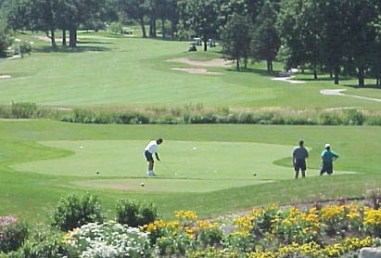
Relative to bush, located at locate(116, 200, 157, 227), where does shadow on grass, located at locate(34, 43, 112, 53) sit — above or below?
below

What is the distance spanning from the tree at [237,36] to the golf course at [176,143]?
228cm

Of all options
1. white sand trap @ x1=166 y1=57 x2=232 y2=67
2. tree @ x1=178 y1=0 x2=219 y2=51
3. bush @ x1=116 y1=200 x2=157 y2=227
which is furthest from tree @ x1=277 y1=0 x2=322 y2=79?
bush @ x1=116 y1=200 x2=157 y2=227

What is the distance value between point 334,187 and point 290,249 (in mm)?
7439

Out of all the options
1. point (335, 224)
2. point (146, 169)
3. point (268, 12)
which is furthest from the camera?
point (268, 12)

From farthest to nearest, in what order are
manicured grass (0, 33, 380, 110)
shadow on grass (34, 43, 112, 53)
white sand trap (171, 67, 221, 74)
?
shadow on grass (34, 43, 112, 53), white sand trap (171, 67, 221, 74), manicured grass (0, 33, 380, 110)

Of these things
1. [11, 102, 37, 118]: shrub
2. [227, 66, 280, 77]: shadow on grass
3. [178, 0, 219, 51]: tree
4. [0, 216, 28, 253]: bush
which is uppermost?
[178, 0, 219, 51]: tree

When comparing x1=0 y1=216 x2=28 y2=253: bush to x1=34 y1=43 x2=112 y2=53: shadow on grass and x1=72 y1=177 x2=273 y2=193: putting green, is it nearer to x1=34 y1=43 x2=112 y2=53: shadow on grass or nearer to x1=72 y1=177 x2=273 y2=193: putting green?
x1=72 y1=177 x2=273 y2=193: putting green

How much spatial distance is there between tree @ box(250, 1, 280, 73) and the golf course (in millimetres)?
2315

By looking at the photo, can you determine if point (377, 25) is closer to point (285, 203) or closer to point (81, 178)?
point (81, 178)

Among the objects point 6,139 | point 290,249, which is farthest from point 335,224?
point 6,139

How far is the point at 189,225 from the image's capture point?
19.0 metres

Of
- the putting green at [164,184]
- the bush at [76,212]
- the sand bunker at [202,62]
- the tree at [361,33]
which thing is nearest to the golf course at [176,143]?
the putting green at [164,184]

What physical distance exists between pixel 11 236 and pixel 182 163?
878 inches

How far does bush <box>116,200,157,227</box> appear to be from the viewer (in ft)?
63.2
